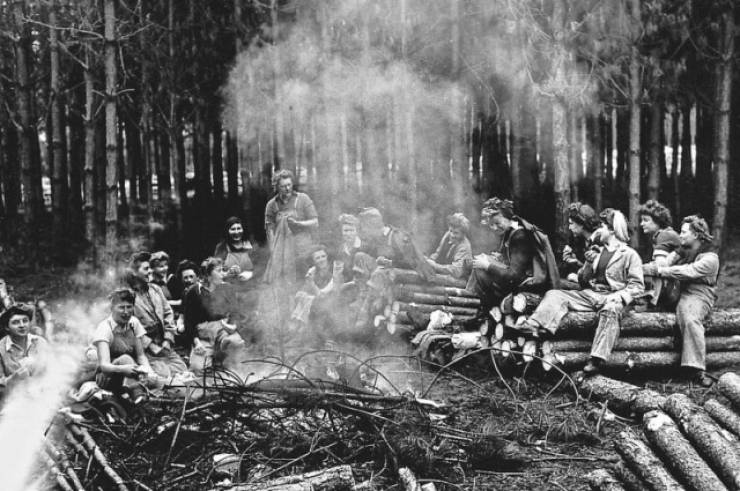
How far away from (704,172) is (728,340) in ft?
35.4

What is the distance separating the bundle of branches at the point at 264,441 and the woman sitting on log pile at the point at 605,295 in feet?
8.14

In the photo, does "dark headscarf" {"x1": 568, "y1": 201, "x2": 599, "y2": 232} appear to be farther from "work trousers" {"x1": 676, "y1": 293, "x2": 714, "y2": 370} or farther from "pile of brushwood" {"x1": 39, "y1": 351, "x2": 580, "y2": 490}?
"pile of brushwood" {"x1": 39, "y1": 351, "x2": 580, "y2": 490}

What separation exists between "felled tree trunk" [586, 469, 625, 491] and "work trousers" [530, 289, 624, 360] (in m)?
3.00

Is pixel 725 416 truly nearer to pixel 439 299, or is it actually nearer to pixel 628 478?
pixel 628 478

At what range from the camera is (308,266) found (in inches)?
456

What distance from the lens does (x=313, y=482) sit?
5.86 meters

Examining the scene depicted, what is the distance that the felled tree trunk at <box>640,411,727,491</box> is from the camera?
5426 millimetres

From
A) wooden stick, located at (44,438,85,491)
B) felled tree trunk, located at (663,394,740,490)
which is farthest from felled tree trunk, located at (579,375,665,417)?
wooden stick, located at (44,438,85,491)

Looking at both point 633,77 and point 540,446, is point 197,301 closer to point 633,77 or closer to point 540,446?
point 540,446

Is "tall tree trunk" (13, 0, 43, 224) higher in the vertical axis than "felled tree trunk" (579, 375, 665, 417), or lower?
higher

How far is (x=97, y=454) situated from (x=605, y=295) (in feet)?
18.4

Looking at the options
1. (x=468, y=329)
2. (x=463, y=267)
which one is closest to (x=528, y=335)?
(x=468, y=329)

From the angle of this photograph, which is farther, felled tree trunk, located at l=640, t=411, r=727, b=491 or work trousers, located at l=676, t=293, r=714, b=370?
→ work trousers, located at l=676, t=293, r=714, b=370

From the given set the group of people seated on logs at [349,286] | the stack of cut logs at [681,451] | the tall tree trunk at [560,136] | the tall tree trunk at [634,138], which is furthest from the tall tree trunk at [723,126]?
the stack of cut logs at [681,451]
